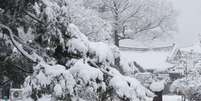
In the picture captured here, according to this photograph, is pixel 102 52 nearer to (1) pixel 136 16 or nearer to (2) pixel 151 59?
(1) pixel 136 16

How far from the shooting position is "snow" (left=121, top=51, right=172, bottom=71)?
87.3 ft

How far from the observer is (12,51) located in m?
5.74

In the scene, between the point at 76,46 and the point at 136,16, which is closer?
the point at 76,46

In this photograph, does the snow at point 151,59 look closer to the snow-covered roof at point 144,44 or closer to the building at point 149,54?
the building at point 149,54

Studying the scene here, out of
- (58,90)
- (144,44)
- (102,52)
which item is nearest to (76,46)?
(102,52)

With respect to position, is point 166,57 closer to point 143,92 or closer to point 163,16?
point 163,16

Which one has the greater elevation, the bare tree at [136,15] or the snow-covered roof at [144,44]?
the bare tree at [136,15]

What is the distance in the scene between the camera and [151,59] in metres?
A: 28.0

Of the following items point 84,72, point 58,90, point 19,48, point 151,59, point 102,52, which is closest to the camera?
point 58,90

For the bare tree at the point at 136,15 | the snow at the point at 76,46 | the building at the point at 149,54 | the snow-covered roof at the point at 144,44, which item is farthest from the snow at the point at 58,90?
the snow-covered roof at the point at 144,44

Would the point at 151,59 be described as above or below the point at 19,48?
below

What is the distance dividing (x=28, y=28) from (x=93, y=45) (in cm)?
114

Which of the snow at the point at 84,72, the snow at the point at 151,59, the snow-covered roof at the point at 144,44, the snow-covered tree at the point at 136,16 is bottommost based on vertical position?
the snow at the point at 151,59

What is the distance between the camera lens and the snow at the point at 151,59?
26.6m
